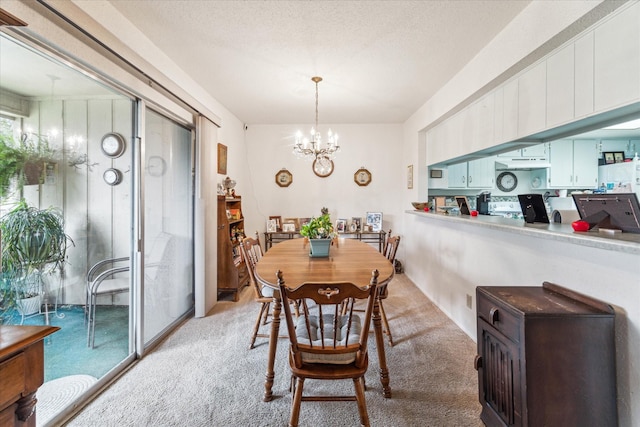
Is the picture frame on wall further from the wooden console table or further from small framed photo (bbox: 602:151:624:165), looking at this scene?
small framed photo (bbox: 602:151:624:165)

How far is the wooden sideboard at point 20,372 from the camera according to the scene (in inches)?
31.8

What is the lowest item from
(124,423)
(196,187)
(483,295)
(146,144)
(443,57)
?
(124,423)

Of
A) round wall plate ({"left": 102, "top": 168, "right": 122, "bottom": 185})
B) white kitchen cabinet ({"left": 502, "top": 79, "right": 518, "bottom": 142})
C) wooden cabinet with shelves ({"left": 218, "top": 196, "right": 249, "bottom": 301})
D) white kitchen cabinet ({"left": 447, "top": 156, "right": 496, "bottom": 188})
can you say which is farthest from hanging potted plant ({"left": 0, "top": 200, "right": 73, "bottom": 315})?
white kitchen cabinet ({"left": 447, "top": 156, "right": 496, "bottom": 188})

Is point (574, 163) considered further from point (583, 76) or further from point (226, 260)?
point (226, 260)

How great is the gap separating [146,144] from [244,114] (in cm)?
211

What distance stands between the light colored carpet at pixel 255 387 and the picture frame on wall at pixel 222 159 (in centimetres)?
201

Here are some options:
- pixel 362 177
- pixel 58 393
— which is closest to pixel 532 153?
pixel 362 177

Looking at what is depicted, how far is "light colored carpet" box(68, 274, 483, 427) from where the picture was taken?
1604 millimetres

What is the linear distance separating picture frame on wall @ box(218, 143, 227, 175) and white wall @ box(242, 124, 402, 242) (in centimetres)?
96

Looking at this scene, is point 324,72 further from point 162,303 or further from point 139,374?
point 139,374

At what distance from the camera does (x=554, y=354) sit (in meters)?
1.21

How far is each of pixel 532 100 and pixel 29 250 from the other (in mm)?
3424

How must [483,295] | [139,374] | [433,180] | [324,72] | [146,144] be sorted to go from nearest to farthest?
[483,295]
[139,374]
[146,144]
[324,72]
[433,180]

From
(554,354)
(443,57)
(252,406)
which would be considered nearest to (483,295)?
(554,354)
